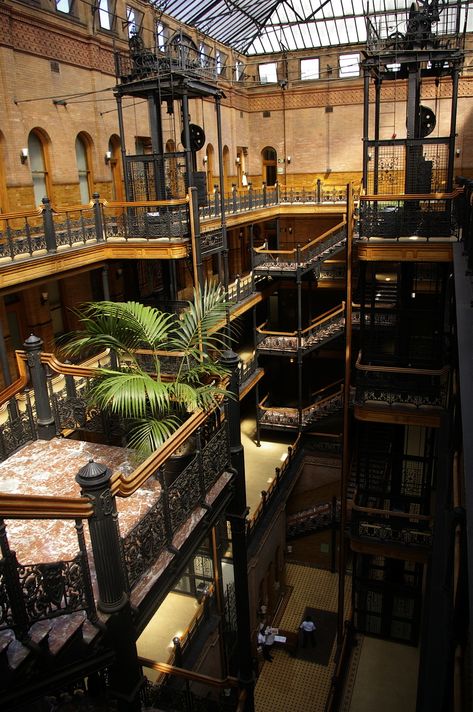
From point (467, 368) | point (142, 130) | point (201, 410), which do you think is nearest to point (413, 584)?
point (201, 410)

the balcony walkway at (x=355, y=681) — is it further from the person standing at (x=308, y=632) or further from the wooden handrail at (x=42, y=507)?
the wooden handrail at (x=42, y=507)

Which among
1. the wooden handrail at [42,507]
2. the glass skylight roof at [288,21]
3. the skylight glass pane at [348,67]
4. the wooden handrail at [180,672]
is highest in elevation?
the glass skylight roof at [288,21]

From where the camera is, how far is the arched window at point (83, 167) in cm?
1578

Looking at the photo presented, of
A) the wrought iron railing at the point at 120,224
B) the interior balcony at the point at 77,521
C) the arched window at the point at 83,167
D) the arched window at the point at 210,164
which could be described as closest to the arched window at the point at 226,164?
the arched window at the point at 210,164

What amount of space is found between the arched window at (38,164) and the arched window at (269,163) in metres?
16.0

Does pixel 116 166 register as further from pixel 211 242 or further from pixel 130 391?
pixel 130 391

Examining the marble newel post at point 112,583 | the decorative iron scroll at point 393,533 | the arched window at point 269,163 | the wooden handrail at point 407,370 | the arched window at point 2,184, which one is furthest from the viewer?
the arched window at point 269,163

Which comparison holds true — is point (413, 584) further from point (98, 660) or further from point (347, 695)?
point (98, 660)

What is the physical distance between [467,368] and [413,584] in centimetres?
1113

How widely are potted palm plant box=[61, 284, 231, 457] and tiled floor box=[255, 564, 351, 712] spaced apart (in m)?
8.76

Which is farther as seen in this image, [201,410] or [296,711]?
[296,711]

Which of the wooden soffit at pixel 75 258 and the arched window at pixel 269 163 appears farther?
the arched window at pixel 269 163

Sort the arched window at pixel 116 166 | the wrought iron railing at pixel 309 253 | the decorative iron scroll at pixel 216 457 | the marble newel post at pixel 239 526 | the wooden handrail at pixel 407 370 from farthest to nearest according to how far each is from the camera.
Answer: the wrought iron railing at pixel 309 253, the arched window at pixel 116 166, the wooden handrail at pixel 407 370, the marble newel post at pixel 239 526, the decorative iron scroll at pixel 216 457

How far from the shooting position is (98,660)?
4309 mm
